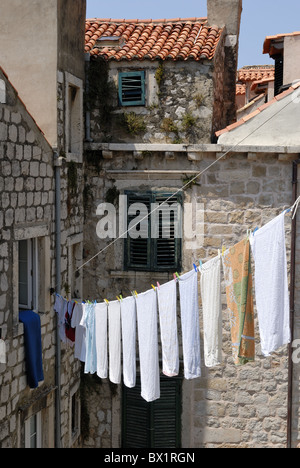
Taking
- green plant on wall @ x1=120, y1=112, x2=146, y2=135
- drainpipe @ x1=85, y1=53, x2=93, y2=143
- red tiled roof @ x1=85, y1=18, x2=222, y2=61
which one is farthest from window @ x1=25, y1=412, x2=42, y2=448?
red tiled roof @ x1=85, y1=18, x2=222, y2=61

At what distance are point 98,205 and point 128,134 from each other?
5.04 feet

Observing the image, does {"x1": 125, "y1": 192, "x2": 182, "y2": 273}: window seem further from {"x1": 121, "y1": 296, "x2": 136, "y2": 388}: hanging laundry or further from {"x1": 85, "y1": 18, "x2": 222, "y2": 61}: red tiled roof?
{"x1": 85, "y1": 18, "x2": 222, "y2": 61}: red tiled roof

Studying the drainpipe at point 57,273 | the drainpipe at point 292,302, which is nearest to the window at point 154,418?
the drainpipe at point 57,273

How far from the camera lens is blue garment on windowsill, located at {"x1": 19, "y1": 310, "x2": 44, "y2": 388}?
377 inches

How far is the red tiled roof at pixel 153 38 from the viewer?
12164 millimetres

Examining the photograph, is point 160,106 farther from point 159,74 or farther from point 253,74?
point 253,74

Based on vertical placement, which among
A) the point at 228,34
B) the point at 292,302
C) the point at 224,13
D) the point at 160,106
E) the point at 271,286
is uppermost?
the point at 224,13

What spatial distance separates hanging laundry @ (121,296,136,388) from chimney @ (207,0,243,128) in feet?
18.9

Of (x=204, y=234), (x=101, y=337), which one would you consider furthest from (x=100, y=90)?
(x=101, y=337)

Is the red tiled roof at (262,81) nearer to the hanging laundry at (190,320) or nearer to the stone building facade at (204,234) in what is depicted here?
the stone building facade at (204,234)

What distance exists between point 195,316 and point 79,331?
84.6 inches

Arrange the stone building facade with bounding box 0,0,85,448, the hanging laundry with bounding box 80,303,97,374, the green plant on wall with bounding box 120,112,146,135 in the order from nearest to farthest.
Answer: the stone building facade with bounding box 0,0,85,448, the hanging laundry with bounding box 80,303,97,374, the green plant on wall with bounding box 120,112,146,135

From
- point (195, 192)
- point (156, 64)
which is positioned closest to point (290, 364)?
point (195, 192)

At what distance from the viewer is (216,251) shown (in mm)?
12008
